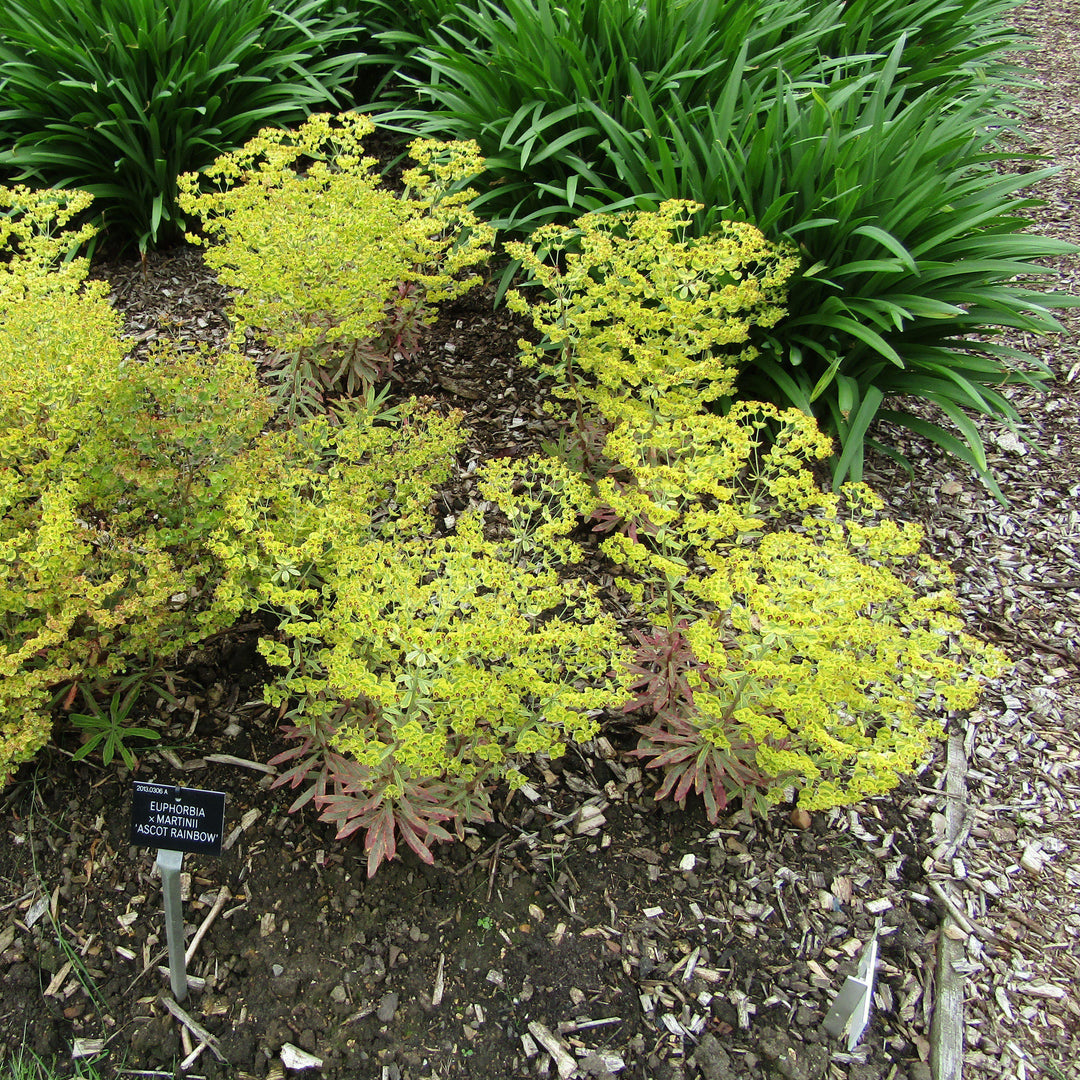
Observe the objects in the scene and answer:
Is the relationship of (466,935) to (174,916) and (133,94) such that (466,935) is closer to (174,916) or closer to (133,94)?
(174,916)

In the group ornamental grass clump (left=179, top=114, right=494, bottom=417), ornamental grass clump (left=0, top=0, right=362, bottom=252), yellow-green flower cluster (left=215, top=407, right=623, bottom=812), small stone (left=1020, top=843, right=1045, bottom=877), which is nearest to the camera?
yellow-green flower cluster (left=215, top=407, right=623, bottom=812)

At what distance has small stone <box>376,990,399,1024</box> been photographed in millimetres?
2162

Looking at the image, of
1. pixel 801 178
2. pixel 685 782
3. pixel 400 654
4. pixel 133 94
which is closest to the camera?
pixel 400 654

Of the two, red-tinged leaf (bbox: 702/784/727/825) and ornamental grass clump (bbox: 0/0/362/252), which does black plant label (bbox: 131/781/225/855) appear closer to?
red-tinged leaf (bbox: 702/784/727/825)

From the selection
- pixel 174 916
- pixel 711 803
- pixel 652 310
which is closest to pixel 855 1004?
pixel 711 803

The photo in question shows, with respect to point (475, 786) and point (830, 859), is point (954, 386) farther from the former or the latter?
point (475, 786)

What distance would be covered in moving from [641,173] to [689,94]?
70cm

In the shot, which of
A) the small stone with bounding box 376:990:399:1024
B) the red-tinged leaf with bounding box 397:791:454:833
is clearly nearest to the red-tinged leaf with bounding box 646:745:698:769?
the red-tinged leaf with bounding box 397:791:454:833

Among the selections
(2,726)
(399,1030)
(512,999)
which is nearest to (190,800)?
(2,726)

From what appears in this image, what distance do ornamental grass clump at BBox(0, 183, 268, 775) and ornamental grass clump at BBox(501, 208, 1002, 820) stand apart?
86 centimetres

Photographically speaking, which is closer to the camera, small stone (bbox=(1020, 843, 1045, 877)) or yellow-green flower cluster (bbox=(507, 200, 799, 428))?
small stone (bbox=(1020, 843, 1045, 877))

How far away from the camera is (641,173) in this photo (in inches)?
158

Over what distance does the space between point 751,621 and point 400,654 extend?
948 millimetres

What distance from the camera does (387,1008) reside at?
2176 millimetres
